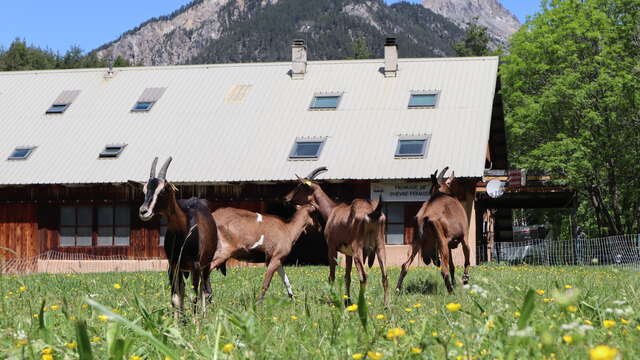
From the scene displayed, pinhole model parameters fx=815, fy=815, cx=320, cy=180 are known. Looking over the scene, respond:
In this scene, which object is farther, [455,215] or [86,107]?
[86,107]

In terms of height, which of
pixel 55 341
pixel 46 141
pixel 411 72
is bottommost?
pixel 55 341

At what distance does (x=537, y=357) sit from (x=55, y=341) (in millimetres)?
2478

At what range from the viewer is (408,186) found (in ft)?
85.2

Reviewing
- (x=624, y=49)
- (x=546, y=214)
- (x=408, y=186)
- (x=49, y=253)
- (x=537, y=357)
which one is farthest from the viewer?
(x=546, y=214)

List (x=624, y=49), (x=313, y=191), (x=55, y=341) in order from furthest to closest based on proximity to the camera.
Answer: (x=624, y=49) → (x=313, y=191) → (x=55, y=341)

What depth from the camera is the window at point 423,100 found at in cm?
2833

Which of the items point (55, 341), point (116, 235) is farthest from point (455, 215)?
point (116, 235)

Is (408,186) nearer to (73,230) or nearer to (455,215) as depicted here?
(73,230)

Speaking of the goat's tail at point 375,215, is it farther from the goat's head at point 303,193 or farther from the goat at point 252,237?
the goat's head at point 303,193

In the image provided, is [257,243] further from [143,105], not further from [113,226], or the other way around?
[143,105]

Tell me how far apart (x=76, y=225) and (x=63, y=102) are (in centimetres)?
581

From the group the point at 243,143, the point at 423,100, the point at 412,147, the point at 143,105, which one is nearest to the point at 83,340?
the point at 412,147

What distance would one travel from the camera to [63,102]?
3148 centimetres

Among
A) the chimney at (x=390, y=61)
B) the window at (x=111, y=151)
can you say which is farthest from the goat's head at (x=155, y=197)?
the chimney at (x=390, y=61)
